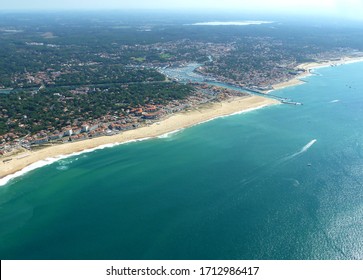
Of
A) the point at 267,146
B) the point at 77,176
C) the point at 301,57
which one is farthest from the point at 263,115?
the point at 301,57

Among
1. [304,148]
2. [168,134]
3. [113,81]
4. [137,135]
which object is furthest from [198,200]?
[113,81]

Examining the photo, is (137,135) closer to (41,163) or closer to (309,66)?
(41,163)

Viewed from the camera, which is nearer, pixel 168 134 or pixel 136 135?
pixel 136 135

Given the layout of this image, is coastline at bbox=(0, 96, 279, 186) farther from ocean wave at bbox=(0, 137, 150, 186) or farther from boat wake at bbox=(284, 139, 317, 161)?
boat wake at bbox=(284, 139, 317, 161)

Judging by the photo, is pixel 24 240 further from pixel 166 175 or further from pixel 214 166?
pixel 214 166

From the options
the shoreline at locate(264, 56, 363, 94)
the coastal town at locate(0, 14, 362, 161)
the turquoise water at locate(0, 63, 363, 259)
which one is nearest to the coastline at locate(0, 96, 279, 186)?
the coastal town at locate(0, 14, 362, 161)

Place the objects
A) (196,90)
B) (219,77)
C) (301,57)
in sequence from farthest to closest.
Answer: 1. (301,57)
2. (219,77)
3. (196,90)

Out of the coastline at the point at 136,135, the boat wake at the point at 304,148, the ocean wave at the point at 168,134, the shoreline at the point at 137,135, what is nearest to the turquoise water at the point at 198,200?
the boat wake at the point at 304,148

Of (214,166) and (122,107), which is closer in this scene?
(214,166)
